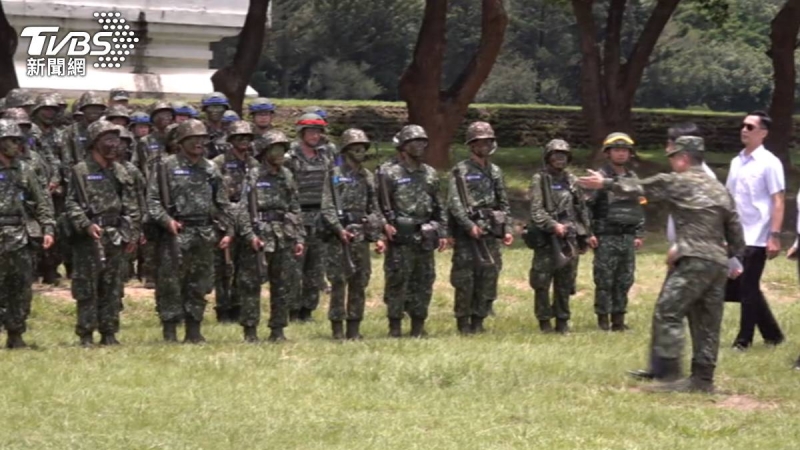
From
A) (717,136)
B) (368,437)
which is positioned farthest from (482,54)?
(368,437)

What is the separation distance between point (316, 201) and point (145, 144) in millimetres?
2096

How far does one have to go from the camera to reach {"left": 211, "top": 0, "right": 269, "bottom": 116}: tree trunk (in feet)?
82.1

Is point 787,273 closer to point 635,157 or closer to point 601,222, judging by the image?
point 601,222

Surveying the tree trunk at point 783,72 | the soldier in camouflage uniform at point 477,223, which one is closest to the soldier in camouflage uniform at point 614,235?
the soldier in camouflage uniform at point 477,223

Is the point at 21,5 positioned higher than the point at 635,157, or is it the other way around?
the point at 21,5

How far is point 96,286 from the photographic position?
14.6 meters

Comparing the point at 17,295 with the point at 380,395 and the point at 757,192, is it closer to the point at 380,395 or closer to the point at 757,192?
the point at 380,395

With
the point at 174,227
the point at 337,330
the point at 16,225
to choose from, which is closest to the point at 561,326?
Answer: the point at 337,330

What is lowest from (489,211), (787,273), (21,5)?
(787,273)

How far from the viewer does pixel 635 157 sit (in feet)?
103

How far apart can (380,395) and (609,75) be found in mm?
18923

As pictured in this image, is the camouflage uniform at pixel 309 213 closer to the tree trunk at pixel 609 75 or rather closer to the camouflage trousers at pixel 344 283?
the camouflage trousers at pixel 344 283

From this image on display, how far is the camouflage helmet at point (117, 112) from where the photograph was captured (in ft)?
56.7

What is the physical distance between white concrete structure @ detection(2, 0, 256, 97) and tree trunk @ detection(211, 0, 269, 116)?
205 millimetres
